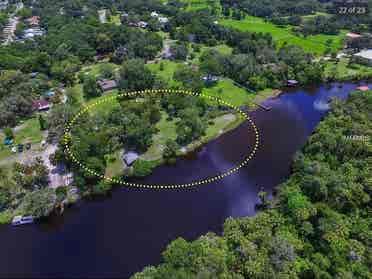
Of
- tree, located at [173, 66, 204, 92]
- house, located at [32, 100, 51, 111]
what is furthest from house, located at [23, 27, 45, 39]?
tree, located at [173, 66, 204, 92]

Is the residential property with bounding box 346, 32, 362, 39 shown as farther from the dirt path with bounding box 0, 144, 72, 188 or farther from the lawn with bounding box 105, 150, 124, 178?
the dirt path with bounding box 0, 144, 72, 188

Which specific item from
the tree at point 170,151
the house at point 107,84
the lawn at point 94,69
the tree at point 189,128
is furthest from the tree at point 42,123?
the tree at point 189,128

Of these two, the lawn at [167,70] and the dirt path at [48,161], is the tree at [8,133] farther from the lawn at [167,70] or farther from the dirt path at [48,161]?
the lawn at [167,70]

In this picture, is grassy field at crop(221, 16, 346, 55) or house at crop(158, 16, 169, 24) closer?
grassy field at crop(221, 16, 346, 55)

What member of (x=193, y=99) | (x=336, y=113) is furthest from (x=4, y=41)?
(x=336, y=113)

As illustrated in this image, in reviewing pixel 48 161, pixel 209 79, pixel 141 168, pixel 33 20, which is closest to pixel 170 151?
pixel 141 168

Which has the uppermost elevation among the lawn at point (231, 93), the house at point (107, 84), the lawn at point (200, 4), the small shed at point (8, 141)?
the lawn at point (200, 4)
